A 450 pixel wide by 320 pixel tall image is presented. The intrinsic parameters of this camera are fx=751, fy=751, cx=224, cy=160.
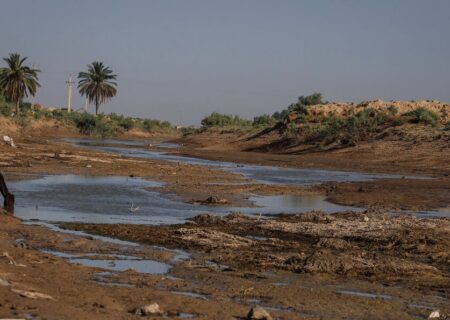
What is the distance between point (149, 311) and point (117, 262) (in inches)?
137

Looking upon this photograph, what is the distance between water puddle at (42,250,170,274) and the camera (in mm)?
10711

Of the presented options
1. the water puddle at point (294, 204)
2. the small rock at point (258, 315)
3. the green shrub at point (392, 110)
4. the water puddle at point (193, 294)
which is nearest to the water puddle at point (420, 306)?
the small rock at point (258, 315)

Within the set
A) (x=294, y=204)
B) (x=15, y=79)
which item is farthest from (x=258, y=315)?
(x=15, y=79)

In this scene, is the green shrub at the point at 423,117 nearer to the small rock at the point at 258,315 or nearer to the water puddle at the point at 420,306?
the water puddle at the point at 420,306

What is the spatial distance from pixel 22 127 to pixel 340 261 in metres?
68.0

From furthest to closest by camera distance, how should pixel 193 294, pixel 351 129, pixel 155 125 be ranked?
pixel 155 125 < pixel 351 129 < pixel 193 294

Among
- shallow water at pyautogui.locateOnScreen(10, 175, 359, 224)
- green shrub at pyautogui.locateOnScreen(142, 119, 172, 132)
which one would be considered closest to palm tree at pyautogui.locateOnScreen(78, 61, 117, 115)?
green shrub at pyautogui.locateOnScreen(142, 119, 172, 132)

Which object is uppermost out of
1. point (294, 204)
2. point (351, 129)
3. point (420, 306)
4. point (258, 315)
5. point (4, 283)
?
point (351, 129)

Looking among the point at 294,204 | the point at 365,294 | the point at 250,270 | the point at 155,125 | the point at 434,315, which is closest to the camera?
the point at 434,315

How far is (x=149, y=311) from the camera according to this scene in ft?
25.6

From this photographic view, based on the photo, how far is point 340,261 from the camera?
11.4m

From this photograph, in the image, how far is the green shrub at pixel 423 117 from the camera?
5917cm

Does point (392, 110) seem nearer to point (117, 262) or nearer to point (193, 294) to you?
point (117, 262)

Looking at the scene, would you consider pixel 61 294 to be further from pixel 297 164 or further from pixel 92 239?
pixel 297 164
